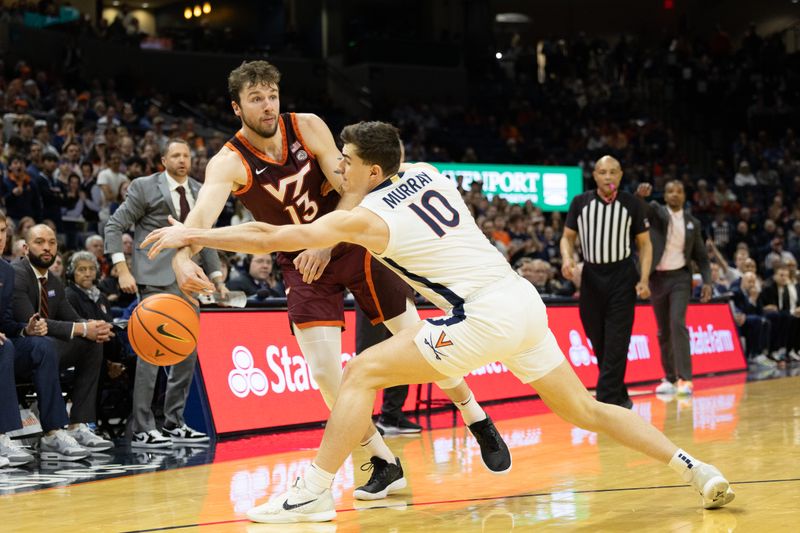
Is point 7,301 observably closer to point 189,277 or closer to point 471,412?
point 189,277

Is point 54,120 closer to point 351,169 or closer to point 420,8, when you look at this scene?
point 351,169

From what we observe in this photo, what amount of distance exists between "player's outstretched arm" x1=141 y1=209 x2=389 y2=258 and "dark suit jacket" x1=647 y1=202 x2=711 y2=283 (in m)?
6.14

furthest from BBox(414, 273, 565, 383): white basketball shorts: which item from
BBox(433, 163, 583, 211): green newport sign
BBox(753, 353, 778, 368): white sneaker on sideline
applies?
BBox(433, 163, 583, 211): green newport sign

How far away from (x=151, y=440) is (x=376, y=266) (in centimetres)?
303

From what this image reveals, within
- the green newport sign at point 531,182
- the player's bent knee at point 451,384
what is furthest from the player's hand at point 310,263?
the green newport sign at point 531,182

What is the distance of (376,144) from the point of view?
4.45m

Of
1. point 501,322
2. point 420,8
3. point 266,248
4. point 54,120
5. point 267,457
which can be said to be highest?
point 420,8

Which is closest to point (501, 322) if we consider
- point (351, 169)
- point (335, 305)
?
point (351, 169)

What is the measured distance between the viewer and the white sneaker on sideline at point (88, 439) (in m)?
7.32

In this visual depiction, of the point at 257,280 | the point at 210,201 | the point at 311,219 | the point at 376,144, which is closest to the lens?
the point at 376,144

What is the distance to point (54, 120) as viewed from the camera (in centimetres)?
1683

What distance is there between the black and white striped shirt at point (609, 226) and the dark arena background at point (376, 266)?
0.03 metres

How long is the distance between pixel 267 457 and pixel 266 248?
2.98 m

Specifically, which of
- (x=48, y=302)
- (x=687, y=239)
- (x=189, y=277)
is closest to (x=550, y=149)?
(x=687, y=239)
